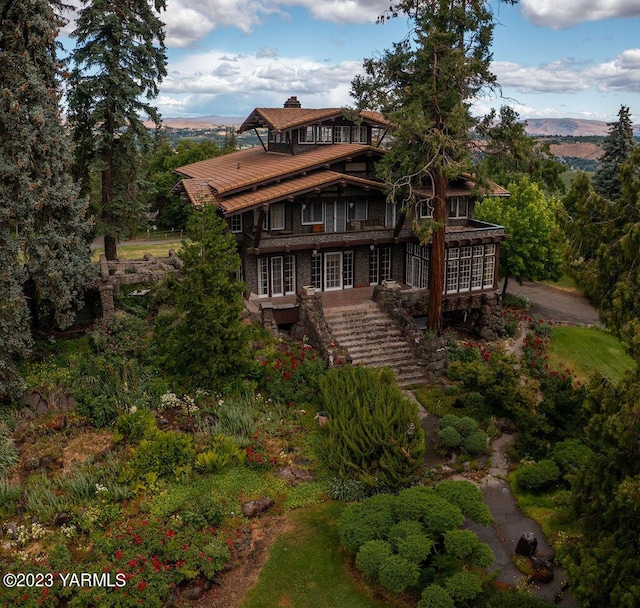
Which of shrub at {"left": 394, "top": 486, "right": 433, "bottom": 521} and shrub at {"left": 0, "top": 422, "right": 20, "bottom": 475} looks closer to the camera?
shrub at {"left": 394, "top": 486, "right": 433, "bottom": 521}

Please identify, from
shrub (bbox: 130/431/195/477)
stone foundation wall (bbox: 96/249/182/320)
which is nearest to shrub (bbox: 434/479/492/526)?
shrub (bbox: 130/431/195/477)

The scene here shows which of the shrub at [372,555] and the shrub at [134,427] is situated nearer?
the shrub at [372,555]

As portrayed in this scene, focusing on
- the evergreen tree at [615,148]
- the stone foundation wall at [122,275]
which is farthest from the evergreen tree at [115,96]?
the evergreen tree at [615,148]

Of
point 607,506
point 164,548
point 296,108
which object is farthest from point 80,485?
point 296,108

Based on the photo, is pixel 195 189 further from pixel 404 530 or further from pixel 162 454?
pixel 404 530

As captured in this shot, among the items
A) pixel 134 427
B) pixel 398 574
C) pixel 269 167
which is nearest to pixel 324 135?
pixel 269 167

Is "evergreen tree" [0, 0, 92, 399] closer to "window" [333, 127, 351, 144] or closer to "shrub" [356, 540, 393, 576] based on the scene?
"shrub" [356, 540, 393, 576]

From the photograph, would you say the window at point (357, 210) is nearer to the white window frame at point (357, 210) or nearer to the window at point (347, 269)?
the white window frame at point (357, 210)
